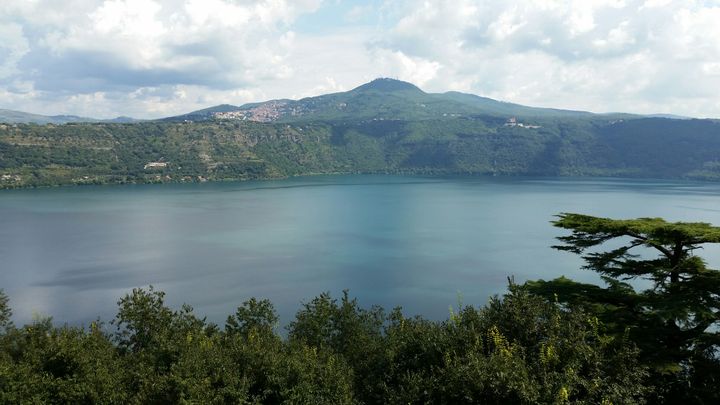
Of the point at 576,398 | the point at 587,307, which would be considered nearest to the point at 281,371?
the point at 576,398

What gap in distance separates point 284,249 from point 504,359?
78304 mm

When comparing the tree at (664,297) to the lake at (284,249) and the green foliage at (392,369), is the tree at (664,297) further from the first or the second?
the lake at (284,249)

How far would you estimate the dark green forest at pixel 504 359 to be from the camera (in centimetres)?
1377

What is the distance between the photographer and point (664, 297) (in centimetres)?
1725

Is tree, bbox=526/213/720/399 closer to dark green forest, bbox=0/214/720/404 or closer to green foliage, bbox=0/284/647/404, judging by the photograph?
dark green forest, bbox=0/214/720/404

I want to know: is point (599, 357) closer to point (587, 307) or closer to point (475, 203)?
point (587, 307)

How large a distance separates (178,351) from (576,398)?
49.3ft

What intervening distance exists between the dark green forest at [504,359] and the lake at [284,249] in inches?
1265

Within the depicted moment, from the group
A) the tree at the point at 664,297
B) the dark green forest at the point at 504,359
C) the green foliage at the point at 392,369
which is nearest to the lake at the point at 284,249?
the green foliage at the point at 392,369

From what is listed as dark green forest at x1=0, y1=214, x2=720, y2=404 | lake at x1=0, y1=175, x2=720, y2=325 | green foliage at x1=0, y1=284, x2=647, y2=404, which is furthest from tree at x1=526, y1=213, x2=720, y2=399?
lake at x1=0, y1=175, x2=720, y2=325

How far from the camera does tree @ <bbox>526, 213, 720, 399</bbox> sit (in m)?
16.4

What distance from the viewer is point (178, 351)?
66.3 ft

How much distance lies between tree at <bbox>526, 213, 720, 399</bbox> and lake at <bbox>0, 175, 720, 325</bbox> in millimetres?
32498

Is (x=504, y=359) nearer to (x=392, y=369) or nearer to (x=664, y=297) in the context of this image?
(x=392, y=369)
